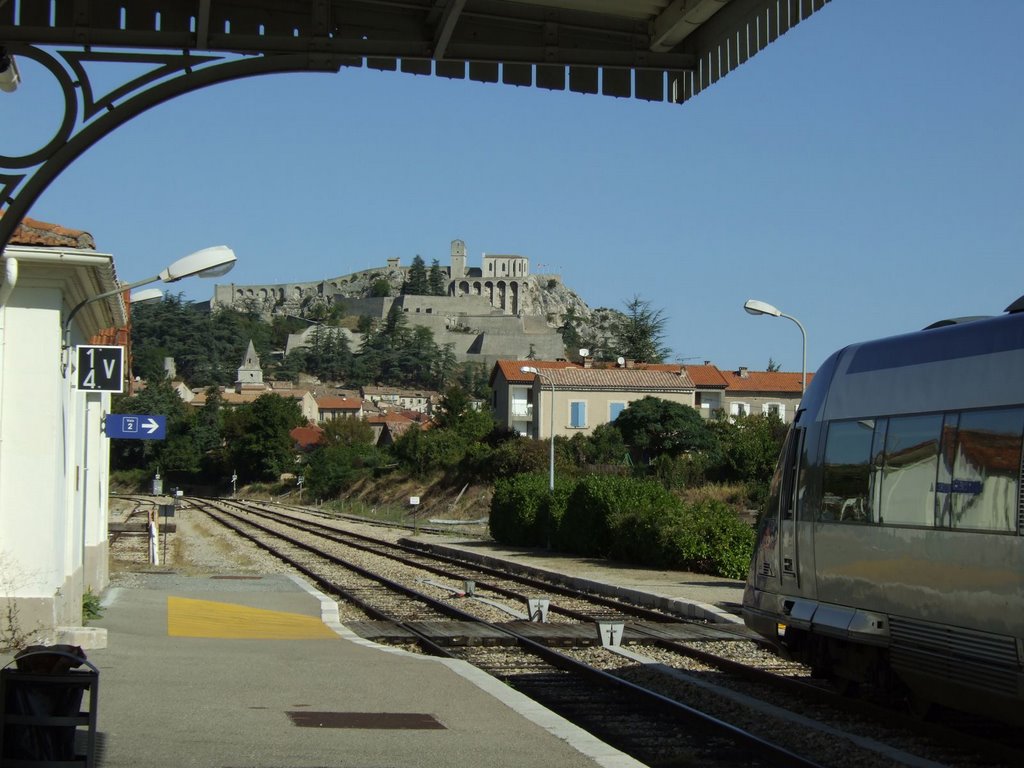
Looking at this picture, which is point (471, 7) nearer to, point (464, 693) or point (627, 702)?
point (464, 693)

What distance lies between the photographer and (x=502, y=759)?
7.93 meters

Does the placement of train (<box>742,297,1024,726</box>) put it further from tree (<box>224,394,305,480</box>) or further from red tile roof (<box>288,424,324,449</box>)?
red tile roof (<box>288,424,324,449</box>)

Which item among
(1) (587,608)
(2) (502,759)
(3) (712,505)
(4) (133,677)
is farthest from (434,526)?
(2) (502,759)

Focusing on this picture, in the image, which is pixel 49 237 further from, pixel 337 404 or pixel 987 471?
pixel 337 404

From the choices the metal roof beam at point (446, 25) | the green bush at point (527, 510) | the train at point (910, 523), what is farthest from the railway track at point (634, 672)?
the green bush at point (527, 510)

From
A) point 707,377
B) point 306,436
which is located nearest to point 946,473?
point 707,377

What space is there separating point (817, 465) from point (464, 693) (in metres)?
3.54

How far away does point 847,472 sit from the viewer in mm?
10703

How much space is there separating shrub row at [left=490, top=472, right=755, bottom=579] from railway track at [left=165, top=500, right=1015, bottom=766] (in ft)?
12.1

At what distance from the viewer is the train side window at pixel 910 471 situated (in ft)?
30.8

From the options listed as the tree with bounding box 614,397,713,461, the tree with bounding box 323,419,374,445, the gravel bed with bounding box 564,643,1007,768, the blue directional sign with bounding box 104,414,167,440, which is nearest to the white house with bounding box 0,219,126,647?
the gravel bed with bounding box 564,643,1007,768

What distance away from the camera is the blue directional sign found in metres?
19.6

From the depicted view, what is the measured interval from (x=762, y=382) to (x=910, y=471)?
96.6 meters

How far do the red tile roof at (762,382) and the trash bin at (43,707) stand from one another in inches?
3798
